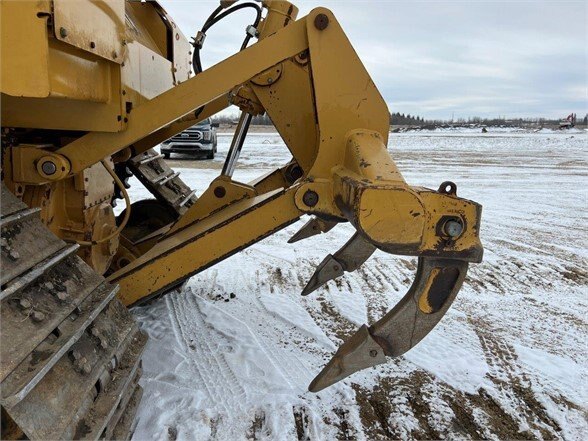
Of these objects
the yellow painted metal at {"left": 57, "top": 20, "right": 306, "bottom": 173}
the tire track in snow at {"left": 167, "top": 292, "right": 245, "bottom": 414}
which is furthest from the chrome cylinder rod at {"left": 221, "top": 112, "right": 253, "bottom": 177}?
the tire track in snow at {"left": 167, "top": 292, "right": 245, "bottom": 414}

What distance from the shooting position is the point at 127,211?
3.24 meters

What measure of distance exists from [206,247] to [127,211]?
2.67ft

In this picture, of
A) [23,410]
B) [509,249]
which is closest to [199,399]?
[23,410]

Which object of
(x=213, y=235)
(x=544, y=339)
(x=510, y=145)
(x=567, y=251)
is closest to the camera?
(x=213, y=235)

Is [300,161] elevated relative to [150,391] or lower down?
elevated

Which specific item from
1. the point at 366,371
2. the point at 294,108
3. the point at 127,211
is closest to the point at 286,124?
the point at 294,108

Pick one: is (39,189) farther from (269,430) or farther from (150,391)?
(269,430)

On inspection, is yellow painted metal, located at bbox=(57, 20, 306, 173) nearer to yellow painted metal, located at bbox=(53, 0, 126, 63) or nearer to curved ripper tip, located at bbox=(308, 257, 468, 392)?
yellow painted metal, located at bbox=(53, 0, 126, 63)

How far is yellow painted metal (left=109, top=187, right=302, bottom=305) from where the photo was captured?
2.71 meters

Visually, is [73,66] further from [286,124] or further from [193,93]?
[286,124]

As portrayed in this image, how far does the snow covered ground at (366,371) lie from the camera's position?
2654 mm

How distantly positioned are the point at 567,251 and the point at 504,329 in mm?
2699

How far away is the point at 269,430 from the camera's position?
2.55 metres

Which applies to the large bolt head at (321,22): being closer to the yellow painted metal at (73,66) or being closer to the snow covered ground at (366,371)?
the yellow painted metal at (73,66)
